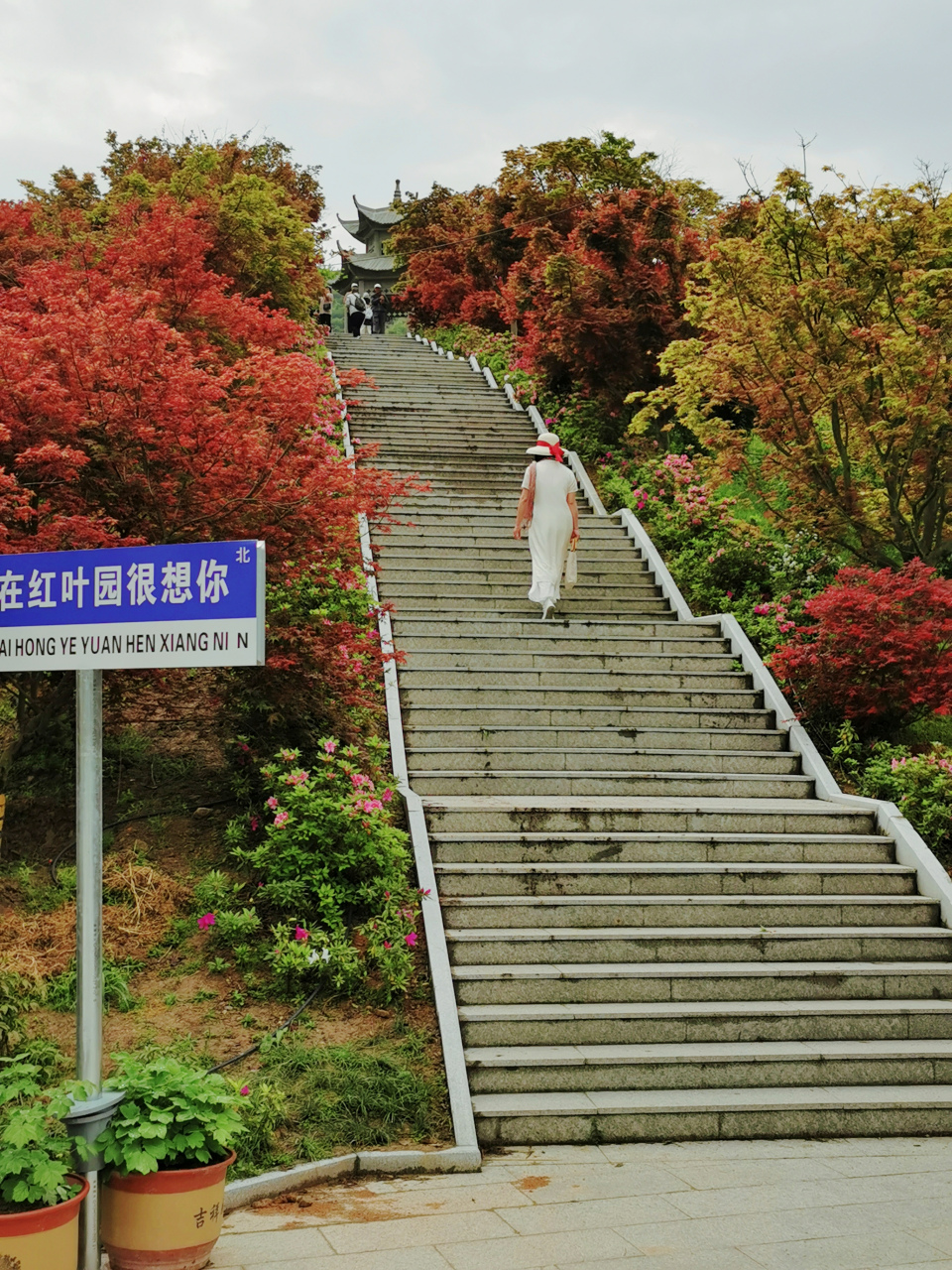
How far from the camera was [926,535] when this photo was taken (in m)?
11.0

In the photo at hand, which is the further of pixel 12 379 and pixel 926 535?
pixel 926 535

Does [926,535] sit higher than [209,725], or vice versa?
[926,535]

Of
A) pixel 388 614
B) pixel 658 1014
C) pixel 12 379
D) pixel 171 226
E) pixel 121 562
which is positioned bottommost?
pixel 658 1014

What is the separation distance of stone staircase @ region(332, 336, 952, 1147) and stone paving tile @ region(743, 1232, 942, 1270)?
4.52 feet

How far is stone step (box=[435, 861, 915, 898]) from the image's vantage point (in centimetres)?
755

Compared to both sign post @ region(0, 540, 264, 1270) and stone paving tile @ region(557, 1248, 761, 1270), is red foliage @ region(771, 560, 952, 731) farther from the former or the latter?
sign post @ region(0, 540, 264, 1270)

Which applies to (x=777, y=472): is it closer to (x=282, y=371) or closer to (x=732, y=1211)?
(x=282, y=371)

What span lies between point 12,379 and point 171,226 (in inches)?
228

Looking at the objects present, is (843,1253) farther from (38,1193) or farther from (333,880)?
(333,880)

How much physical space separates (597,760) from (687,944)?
2.34 metres

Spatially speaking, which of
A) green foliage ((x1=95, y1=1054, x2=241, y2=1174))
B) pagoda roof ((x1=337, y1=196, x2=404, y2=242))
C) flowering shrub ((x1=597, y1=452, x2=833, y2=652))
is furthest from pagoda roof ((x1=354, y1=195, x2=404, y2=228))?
green foliage ((x1=95, y1=1054, x2=241, y2=1174))

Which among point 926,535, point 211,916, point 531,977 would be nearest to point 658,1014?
point 531,977

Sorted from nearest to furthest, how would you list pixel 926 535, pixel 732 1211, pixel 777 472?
1. pixel 732 1211
2. pixel 926 535
3. pixel 777 472

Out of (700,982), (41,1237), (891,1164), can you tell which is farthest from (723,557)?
(41,1237)
